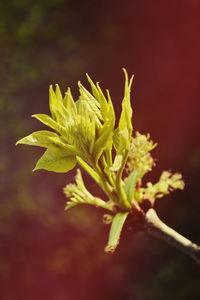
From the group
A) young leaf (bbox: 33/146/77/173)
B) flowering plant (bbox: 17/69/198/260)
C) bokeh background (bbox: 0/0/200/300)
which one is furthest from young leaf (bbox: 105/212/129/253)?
bokeh background (bbox: 0/0/200/300)

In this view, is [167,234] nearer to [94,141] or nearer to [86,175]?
[94,141]

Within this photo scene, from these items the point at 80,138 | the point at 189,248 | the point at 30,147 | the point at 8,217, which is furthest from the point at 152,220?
the point at 8,217

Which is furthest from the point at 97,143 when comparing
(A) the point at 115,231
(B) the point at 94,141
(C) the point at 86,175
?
(C) the point at 86,175

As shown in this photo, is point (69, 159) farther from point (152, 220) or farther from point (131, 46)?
point (131, 46)

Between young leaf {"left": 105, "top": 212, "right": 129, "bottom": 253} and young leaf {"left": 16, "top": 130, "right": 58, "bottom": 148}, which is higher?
young leaf {"left": 16, "top": 130, "right": 58, "bottom": 148}

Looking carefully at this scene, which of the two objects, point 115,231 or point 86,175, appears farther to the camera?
point 86,175

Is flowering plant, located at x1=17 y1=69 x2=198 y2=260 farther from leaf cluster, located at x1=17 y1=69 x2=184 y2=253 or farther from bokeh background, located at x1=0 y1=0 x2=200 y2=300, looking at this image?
bokeh background, located at x1=0 y1=0 x2=200 y2=300

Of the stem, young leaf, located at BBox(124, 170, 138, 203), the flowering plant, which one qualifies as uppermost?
the flowering plant

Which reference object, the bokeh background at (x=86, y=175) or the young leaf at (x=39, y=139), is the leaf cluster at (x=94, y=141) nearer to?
the young leaf at (x=39, y=139)
